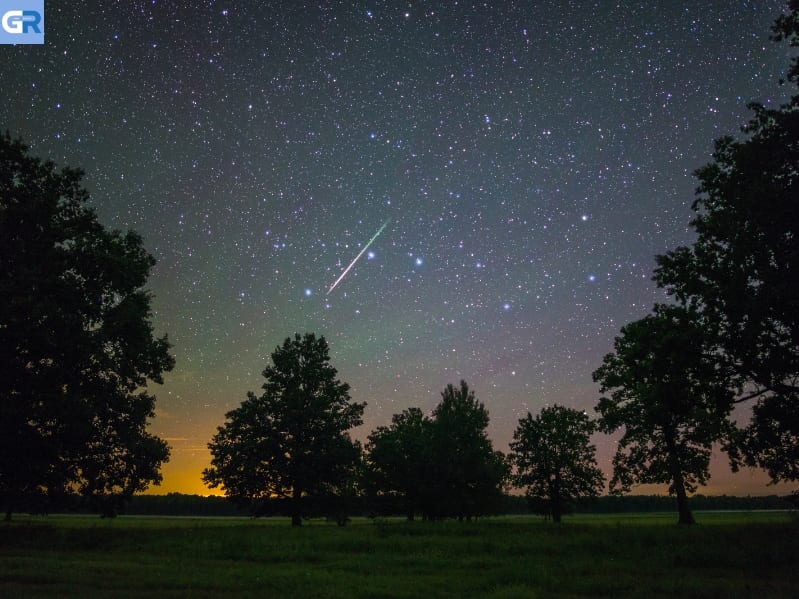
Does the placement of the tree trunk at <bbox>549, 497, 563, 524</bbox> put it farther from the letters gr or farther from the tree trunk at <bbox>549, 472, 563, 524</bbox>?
the letters gr

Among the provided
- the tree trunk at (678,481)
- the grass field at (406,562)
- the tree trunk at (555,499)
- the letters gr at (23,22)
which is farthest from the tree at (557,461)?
the letters gr at (23,22)

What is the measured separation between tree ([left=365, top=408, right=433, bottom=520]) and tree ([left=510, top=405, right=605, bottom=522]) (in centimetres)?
1029

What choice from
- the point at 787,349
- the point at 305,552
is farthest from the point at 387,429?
the point at 787,349

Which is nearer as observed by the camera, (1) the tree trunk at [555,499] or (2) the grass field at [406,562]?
(2) the grass field at [406,562]

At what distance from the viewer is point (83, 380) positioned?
2756 centimetres

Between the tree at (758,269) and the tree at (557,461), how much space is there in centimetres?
3654

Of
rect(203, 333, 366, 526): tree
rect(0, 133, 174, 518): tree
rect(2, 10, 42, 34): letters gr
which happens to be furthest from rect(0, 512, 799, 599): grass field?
rect(2, 10, 42, 34): letters gr

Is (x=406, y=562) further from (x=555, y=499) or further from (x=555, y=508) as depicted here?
(x=555, y=499)

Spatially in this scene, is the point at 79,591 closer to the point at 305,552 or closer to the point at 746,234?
the point at 305,552

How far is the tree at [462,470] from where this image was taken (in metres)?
57.6

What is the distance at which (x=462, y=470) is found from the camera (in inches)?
2317

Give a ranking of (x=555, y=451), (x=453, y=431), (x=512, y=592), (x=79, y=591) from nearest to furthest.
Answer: (x=79, y=591)
(x=512, y=592)
(x=555, y=451)
(x=453, y=431)

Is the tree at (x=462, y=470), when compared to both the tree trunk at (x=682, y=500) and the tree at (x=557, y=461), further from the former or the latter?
the tree trunk at (x=682, y=500)

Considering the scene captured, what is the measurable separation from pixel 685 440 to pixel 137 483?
1525 inches
